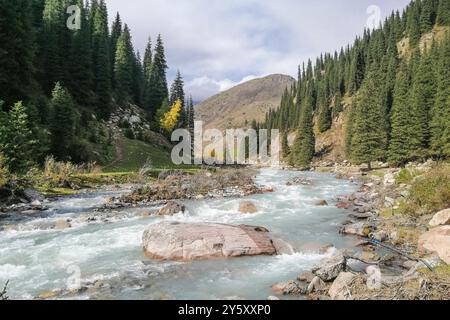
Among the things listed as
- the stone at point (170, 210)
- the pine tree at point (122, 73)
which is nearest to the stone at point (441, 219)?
the stone at point (170, 210)

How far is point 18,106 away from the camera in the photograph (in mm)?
31203

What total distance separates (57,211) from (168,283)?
16.2m

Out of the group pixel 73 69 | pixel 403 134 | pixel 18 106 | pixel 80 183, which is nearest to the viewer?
pixel 18 106

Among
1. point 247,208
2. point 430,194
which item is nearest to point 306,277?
point 430,194

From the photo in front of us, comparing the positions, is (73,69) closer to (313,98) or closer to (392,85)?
(392,85)

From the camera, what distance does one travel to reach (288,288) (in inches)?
438

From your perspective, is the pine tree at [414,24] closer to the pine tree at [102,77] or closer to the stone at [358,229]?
the pine tree at [102,77]

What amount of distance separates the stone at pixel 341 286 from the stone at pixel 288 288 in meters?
0.99

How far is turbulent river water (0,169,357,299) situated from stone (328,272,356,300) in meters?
2.09

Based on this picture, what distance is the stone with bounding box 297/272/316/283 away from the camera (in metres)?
11.9

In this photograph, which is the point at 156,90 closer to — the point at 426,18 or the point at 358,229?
the point at 358,229

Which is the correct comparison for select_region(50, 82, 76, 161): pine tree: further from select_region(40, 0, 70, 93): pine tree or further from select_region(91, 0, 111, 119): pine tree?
select_region(91, 0, 111, 119): pine tree

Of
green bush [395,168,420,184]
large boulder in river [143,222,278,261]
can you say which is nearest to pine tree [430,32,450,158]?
green bush [395,168,420,184]
